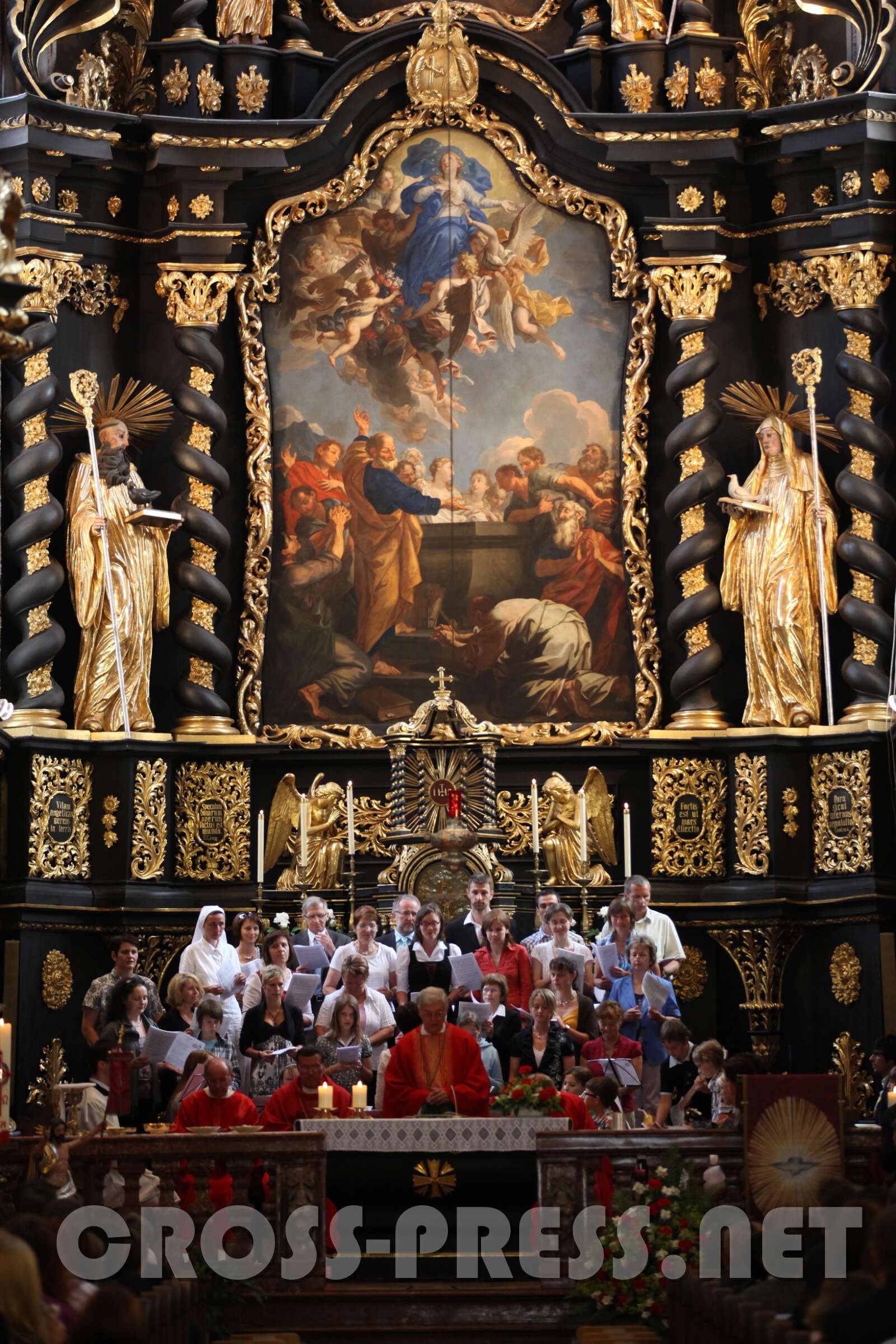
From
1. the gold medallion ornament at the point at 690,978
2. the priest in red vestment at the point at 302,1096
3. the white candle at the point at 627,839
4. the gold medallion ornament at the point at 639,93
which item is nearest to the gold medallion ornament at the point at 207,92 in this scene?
the gold medallion ornament at the point at 639,93

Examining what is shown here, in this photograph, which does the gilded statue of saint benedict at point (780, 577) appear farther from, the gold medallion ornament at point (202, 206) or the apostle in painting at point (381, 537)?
the gold medallion ornament at point (202, 206)

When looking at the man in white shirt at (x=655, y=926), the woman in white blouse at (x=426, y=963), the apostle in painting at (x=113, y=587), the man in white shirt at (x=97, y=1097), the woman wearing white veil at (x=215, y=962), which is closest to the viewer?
the man in white shirt at (x=97, y=1097)

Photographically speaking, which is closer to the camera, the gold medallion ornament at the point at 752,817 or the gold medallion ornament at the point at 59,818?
the gold medallion ornament at the point at 59,818

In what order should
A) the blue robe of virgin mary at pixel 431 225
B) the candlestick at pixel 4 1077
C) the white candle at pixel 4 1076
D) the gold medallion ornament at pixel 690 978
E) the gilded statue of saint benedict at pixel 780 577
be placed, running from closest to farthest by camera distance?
the candlestick at pixel 4 1077 → the white candle at pixel 4 1076 → the gold medallion ornament at pixel 690 978 → the gilded statue of saint benedict at pixel 780 577 → the blue robe of virgin mary at pixel 431 225

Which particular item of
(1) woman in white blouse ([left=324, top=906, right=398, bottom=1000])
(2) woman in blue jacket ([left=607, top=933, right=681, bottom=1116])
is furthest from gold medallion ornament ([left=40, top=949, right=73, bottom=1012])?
(2) woman in blue jacket ([left=607, top=933, right=681, bottom=1116])

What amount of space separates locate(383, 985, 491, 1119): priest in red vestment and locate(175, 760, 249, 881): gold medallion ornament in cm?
525

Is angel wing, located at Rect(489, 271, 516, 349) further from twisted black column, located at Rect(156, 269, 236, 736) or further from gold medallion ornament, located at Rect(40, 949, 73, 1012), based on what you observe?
gold medallion ornament, located at Rect(40, 949, 73, 1012)

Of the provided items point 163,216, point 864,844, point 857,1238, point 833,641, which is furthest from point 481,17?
point 857,1238

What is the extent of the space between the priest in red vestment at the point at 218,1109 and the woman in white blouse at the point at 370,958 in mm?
2529

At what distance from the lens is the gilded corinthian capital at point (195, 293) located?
19891mm

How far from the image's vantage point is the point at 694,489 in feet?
64.4

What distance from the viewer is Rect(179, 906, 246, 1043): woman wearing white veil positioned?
17078 mm

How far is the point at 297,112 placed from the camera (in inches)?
798

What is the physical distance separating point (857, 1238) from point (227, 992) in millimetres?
7517
